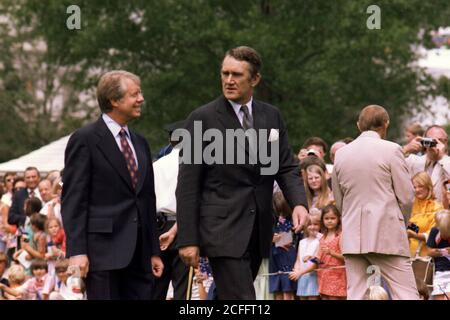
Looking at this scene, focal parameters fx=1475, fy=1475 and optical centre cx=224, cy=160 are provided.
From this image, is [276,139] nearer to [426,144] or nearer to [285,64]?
[426,144]

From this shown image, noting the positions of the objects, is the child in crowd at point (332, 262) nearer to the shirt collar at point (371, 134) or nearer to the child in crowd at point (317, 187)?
the child in crowd at point (317, 187)

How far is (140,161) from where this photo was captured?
34.1ft

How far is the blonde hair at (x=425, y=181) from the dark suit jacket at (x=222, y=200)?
420cm

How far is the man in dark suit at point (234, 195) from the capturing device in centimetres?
1039

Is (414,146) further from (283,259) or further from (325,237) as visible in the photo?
(283,259)

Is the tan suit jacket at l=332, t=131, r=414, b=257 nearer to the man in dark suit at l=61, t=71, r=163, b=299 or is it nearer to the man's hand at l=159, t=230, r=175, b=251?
the man's hand at l=159, t=230, r=175, b=251

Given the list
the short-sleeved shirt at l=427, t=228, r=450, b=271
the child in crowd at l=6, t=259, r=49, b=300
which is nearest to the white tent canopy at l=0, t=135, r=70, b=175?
the child in crowd at l=6, t=259, r=49, b=300

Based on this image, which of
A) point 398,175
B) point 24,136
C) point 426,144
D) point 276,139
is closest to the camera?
point 276,139

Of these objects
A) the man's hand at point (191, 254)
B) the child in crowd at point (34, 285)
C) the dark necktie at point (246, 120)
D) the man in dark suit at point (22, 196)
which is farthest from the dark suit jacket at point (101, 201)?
the man in dark suit at point (22, 196)

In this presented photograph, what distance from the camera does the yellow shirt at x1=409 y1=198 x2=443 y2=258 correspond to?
47.5ft

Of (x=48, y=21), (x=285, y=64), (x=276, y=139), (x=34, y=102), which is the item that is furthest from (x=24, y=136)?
(x=276, y=139)
